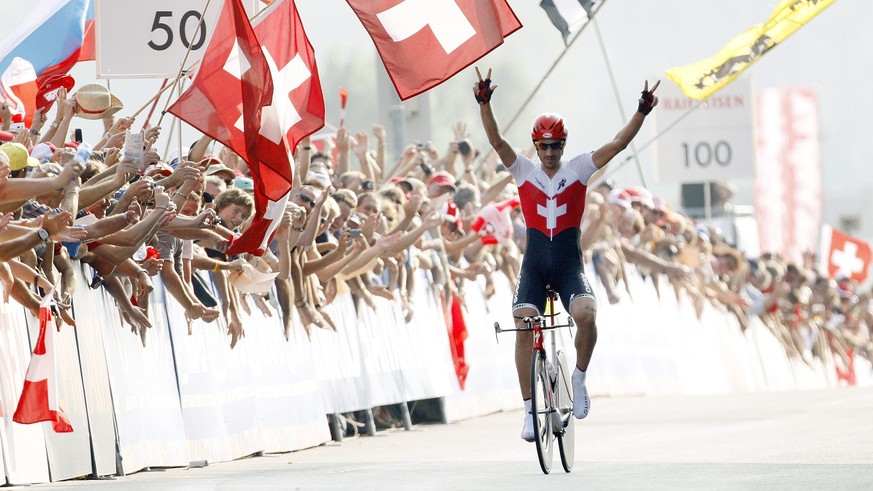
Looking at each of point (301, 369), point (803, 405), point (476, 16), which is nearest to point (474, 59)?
point (476, 16)

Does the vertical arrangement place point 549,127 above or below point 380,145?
below

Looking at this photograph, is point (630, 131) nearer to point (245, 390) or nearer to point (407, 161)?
point (245, 390)

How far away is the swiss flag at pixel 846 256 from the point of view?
145ft

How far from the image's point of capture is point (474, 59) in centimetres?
1524

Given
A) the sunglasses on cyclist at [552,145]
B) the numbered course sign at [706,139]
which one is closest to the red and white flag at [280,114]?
the sunglasses on cyclist at [552,145]

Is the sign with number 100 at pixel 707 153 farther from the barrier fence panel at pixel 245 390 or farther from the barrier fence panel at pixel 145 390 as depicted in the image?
the barrier fence panel at pixel 145 390

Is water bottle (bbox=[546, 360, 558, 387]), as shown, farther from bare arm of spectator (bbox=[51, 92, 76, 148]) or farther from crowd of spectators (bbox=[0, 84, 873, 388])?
bare arm of spectator (bbox=[51, 92, 76, 148])

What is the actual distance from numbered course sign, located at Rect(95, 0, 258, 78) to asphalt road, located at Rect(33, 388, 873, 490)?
3.36 meters

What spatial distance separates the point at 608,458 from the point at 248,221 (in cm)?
386

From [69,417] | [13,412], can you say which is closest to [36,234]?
[13,412]

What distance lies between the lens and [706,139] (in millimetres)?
39750

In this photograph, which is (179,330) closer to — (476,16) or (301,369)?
(301,369)

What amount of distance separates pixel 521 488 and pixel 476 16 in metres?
5.59

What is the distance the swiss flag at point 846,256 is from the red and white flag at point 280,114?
1216 inches
